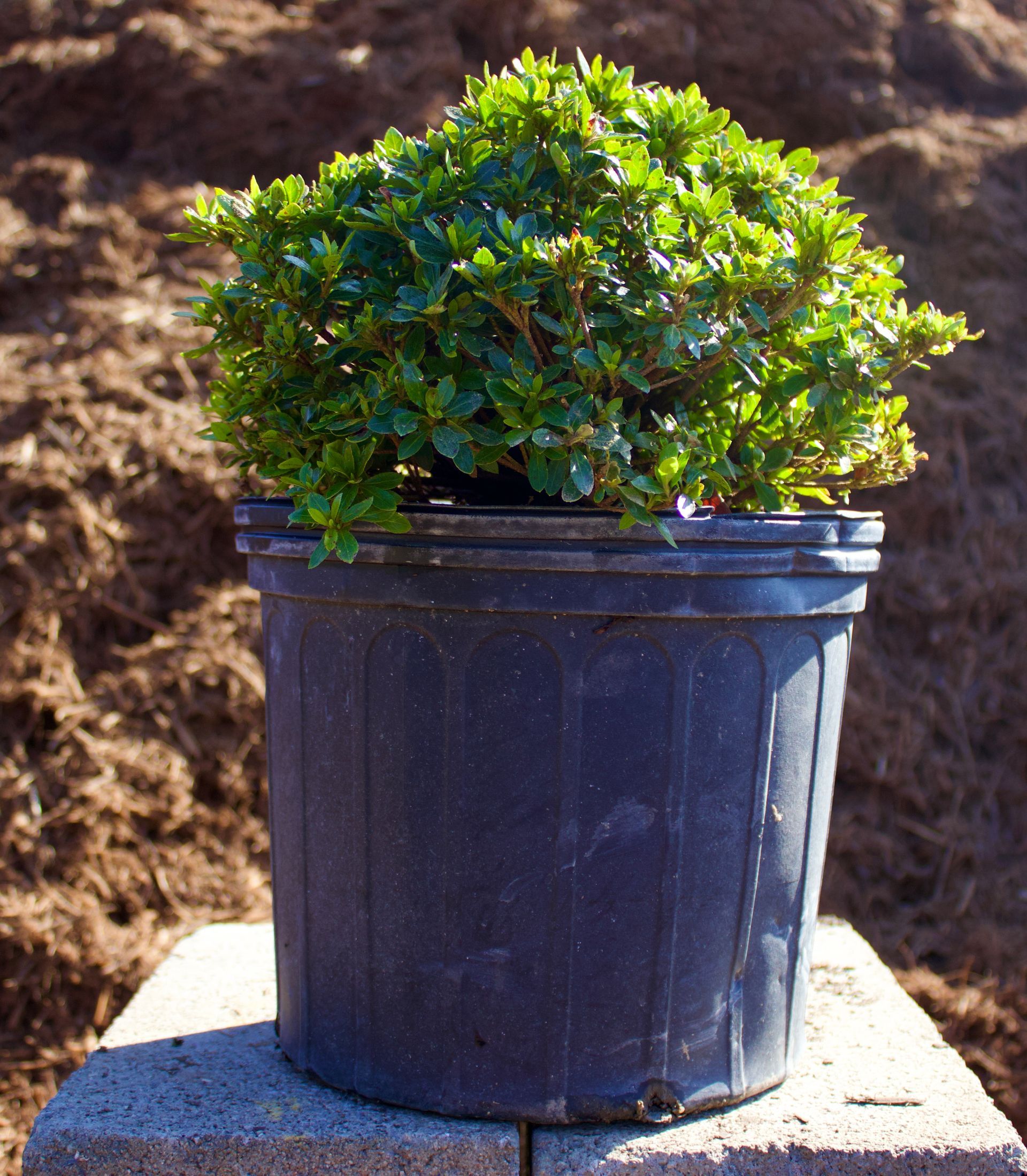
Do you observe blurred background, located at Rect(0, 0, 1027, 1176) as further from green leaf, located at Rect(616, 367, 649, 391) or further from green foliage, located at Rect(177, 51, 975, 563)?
green leaf, located at Rect(616, 367, 649, 391)

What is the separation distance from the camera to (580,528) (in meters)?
1.08

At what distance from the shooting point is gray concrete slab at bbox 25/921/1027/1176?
1151 millimetres

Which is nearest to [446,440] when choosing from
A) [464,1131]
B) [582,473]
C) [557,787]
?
[582,473]

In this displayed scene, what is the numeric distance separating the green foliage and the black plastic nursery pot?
9 centimetres

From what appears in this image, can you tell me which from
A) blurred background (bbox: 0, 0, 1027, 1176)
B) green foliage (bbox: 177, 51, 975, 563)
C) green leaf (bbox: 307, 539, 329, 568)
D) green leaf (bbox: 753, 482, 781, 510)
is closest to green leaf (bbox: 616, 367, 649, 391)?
green foliage (bbox: 177, 51, 975, 563)

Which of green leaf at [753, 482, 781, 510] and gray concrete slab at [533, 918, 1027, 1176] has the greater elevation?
green leaf at [753, 482, 781, 510]

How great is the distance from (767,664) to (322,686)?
530 mm

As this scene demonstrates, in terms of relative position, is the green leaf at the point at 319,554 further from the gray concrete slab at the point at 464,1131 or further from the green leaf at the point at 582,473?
the gray concrete slab at the point at 464,1131

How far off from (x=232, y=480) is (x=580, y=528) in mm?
1584

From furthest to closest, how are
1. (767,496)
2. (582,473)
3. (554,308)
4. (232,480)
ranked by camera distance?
(232,480) < (767,496) < (554,308) < (582,473)

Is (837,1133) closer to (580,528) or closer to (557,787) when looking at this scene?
(557,787)

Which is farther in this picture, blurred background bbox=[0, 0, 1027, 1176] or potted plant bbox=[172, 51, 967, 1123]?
blurred background bbox=[0, 0, 1027, 1176]

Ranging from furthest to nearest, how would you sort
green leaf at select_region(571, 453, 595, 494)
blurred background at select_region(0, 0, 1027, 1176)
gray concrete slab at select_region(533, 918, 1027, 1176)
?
1. blurred background at select_region(0, 0, 1027, 1176)
2. gray concrete slab at select_region(533, 918, 1027, 1176)
3. green leaf at select_region(571, 453, 595, 494)

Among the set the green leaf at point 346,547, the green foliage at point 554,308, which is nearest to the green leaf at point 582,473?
the green foliage at point 554,308
